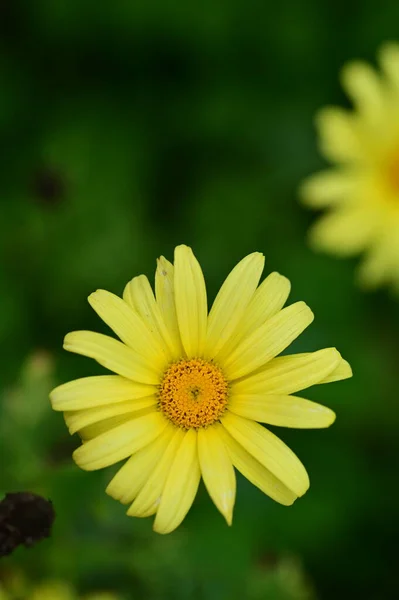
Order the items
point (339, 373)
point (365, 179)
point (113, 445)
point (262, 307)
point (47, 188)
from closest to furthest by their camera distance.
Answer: point (113, 445)
point (339, 373)
point (262, 307)
point (47, 188)
point (365, 179)

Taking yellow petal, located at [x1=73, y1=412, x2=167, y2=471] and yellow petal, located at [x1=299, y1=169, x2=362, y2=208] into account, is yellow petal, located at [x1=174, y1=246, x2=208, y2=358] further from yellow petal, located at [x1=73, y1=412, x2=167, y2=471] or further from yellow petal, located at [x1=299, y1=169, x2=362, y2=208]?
yellow petal, located at [x1=299, y1=169, x2=362, y2=208]

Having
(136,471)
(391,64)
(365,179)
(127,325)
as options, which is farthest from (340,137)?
(136,471)

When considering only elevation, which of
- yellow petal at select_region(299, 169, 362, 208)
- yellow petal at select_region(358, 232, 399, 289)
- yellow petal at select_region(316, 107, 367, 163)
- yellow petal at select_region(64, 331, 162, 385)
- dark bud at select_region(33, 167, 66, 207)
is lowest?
yellow petal at select_region(64, 331, 162, 385)

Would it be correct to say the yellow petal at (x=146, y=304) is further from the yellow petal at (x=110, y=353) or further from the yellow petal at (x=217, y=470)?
the yellow petal at (x=217, y=470)

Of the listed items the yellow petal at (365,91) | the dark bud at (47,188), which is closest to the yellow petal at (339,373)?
the dark bud at (47,188)

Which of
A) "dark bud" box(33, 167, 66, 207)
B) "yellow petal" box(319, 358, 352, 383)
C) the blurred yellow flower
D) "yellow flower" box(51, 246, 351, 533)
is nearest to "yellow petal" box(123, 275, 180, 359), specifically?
"yellow flower" box(51, 246, 351, 533)

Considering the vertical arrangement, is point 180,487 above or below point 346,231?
below

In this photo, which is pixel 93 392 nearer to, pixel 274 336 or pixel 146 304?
pixel 146 304
